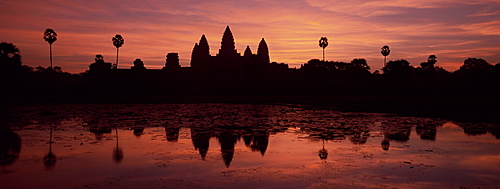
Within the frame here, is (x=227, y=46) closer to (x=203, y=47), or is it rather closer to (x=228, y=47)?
(x=228, y=47)

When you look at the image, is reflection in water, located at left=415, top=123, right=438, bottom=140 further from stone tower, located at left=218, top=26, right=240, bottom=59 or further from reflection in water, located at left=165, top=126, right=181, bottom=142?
stone tower, located at left=218, top=26, right=240, bottom=59

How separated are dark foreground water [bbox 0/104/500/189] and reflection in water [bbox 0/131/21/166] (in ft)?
0.11

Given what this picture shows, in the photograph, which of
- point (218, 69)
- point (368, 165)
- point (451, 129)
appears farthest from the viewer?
point (218, 69)

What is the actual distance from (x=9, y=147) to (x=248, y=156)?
29.7 ft

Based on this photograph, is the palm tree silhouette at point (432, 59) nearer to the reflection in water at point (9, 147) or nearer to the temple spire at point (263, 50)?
the temple spire at point (263, 50)

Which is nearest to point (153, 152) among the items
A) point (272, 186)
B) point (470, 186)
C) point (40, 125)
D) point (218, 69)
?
point (272, 186)

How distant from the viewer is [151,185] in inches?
340

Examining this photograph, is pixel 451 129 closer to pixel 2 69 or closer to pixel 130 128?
pixel 130 128

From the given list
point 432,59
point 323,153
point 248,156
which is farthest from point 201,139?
point 432,59

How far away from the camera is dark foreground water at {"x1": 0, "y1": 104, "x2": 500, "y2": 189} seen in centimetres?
907

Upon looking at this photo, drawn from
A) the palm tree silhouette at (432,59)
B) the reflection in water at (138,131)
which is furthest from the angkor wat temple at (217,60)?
the reflection in water at (138,131)

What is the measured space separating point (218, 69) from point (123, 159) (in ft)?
266

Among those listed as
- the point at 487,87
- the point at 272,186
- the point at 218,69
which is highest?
the point at 218,69

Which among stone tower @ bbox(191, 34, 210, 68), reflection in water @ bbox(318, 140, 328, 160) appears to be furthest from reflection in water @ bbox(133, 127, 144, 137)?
stone tower @ bbox(191, 34, 210, 68)
